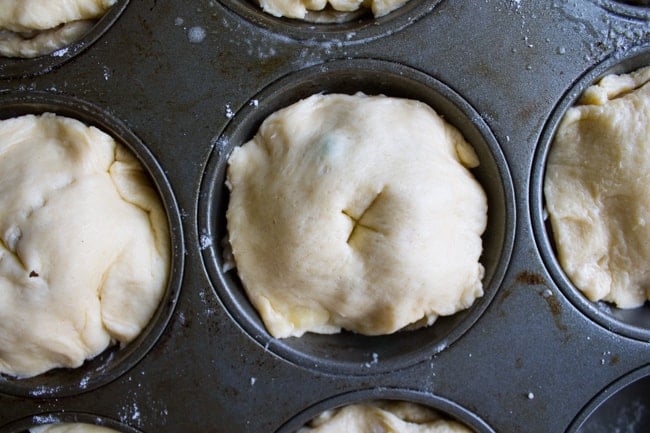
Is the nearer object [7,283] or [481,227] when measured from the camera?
[7,283]

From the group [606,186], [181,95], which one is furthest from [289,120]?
[606,186]

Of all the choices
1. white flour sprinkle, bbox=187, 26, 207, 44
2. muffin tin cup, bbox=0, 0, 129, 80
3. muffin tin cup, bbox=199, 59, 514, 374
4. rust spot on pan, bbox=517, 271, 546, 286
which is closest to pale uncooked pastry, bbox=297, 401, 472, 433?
muffin tin cup, bbox=199, 59, 514, 374

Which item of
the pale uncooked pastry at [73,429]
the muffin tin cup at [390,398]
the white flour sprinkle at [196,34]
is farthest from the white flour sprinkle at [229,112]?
the pale uncooked pastry at [73,429]

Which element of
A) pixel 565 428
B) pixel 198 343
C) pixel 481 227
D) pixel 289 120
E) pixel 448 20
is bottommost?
pixel 565 428

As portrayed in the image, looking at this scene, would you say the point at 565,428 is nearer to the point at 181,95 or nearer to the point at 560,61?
the point at 560,61

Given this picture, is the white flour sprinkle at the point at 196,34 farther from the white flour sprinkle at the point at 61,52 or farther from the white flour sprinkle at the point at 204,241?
the white flour sprinkle at the point at 204,241

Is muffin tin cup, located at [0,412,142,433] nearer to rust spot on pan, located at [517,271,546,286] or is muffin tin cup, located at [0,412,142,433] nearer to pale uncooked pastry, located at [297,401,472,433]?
pale uncooked pastry, located at [297,401,472,433]
